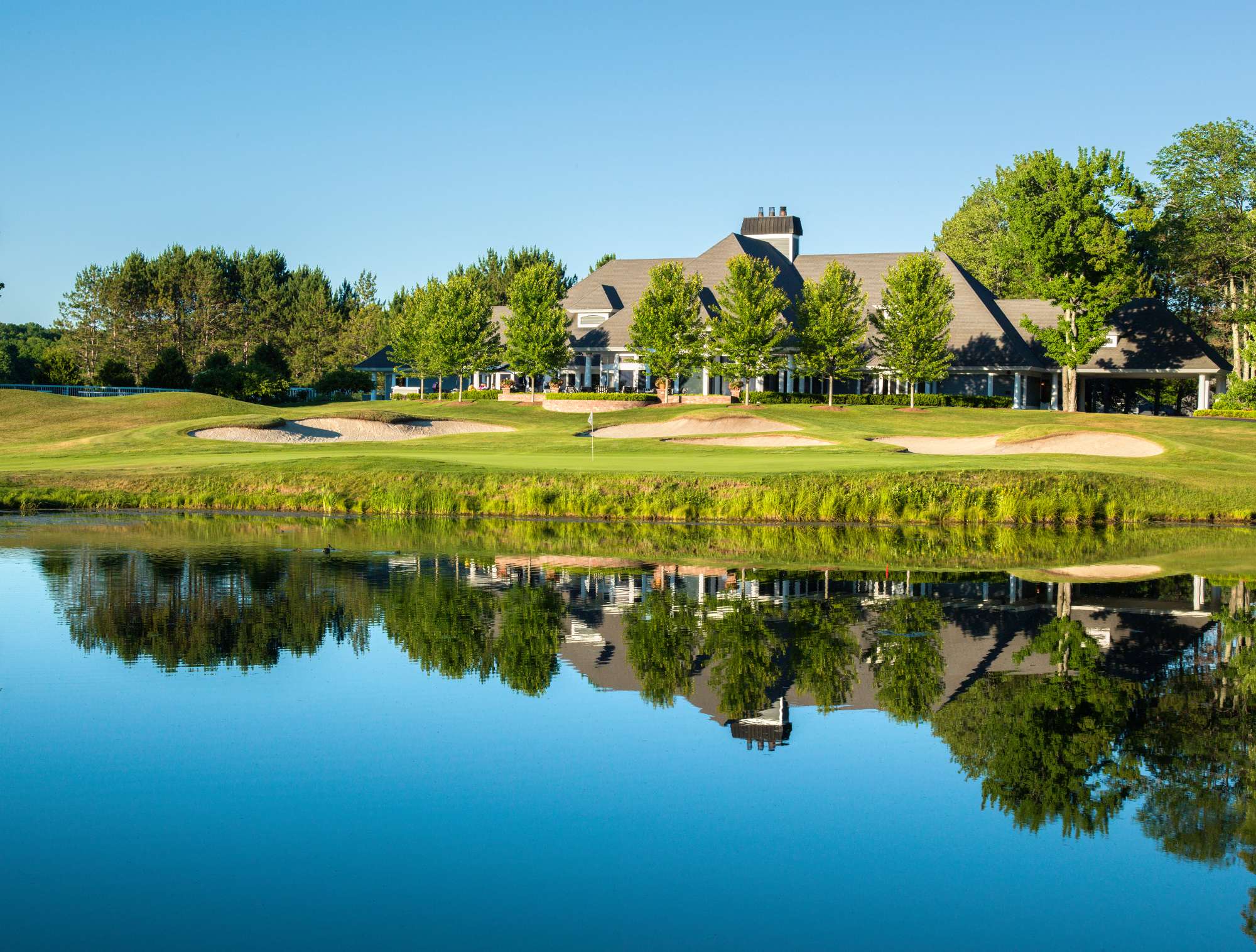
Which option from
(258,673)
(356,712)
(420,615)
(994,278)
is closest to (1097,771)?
(356,712)

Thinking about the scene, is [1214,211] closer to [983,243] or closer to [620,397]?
[983,243]

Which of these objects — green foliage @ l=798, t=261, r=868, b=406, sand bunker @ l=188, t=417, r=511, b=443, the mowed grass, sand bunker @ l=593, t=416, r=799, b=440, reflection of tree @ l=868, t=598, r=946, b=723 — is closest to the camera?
reflection of tree @ l=868, t=598, r=946, b=723

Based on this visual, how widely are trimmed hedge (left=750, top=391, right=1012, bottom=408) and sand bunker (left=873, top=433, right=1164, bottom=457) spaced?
2160 cm

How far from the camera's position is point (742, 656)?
12898 mm

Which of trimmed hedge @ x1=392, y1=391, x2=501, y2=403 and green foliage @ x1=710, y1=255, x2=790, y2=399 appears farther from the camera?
trimmed hedge @ x1=392, y1=391, x2=501, y2=403

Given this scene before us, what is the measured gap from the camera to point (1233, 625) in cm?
1469

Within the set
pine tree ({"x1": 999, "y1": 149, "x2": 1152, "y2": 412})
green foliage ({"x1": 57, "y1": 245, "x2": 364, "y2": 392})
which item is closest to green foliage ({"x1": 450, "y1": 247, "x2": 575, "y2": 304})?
green foliage ({"x1": 57, "y1": 245, "x2": 364, "y2": 392})

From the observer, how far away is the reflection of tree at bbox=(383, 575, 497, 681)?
12695 mm

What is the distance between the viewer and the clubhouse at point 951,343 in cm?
7075

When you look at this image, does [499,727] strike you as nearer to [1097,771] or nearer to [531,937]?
[531,937]

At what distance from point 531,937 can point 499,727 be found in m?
3.78

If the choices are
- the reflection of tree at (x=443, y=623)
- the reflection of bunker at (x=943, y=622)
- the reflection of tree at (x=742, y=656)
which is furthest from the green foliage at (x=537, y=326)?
the reflection of tree at (x=742, y=656)

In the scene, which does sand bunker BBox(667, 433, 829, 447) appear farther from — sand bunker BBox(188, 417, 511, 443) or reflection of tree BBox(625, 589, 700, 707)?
reflection of tree BBox(625, 589, 700, 707)

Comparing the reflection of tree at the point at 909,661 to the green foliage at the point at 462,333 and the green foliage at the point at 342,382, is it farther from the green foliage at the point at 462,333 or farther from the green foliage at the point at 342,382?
the green foliage at the point at 342,382
